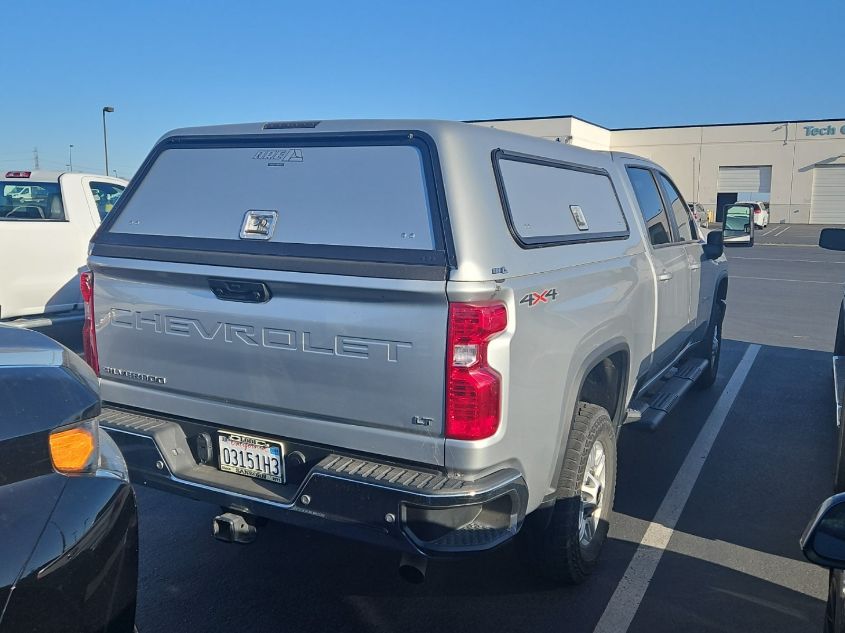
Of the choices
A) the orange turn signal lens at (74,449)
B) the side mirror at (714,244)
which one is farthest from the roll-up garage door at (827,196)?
the orange turn signal lens at (74,449)

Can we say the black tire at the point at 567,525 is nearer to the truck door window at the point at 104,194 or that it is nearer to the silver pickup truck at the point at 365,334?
the silver pickup truck at the point at 365,334

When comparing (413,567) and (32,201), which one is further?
(32,201)

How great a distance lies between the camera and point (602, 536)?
3.93m

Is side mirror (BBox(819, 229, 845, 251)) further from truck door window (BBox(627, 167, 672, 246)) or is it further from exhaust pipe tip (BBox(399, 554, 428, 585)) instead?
exhaust pipe tip (BBox(399, 554, 428, 585))

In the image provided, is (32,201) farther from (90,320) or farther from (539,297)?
(539,297)

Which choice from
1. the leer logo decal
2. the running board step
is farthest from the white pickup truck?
the leer logo decal

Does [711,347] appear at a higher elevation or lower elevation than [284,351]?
lower

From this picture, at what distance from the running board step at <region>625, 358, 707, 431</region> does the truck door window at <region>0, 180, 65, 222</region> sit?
6.59 metres

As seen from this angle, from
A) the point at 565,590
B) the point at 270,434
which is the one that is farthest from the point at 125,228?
the point at 565,590

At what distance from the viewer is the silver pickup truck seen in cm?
281

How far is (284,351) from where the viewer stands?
305cm

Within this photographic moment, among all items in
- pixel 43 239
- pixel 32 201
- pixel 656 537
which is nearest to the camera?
pixel 656 537

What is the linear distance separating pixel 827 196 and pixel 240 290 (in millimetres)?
57382

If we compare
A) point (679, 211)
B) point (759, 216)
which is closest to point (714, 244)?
point (679, 211)
